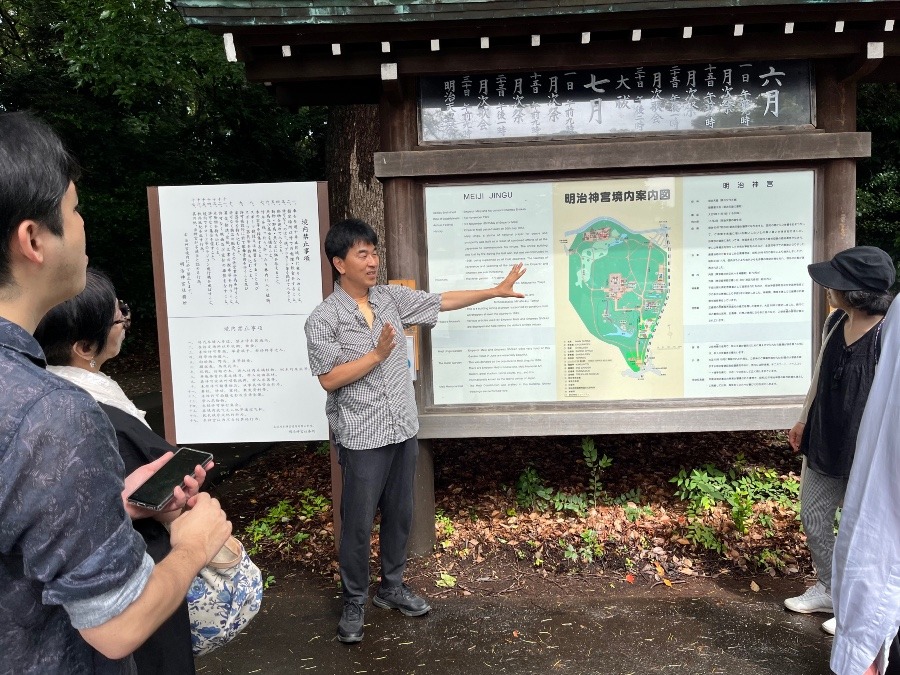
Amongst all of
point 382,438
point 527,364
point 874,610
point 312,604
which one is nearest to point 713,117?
point 527,364

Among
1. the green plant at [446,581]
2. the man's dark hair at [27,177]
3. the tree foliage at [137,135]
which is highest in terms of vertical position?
the tree foliage at [137,135]

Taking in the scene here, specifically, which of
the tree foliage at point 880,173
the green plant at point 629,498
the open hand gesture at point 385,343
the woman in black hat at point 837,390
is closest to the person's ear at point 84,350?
the open hand gesture at point 385,343

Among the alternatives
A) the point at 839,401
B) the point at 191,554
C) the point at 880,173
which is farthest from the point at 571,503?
the point at 880,173

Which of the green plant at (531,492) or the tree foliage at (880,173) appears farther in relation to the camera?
the tree foliage at (880,173)

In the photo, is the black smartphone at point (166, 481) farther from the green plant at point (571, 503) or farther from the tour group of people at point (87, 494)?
the green plant at point (571, 503)

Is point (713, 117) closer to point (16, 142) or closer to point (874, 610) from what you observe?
point (874, 610)

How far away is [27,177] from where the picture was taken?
1.14 metres

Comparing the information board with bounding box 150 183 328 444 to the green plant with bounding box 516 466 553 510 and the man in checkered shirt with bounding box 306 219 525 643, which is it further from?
the green plant with bounding box 516 466 553 510

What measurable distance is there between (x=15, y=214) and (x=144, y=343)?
622 inches

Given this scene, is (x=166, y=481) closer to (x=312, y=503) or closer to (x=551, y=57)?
(x=551, y=57)

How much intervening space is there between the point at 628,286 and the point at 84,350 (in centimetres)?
326

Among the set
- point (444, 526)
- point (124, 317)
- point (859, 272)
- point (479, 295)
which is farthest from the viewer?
point (444, 526)

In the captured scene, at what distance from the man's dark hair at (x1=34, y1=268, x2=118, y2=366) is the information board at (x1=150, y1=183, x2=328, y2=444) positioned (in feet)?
7.35

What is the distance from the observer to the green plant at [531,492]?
200 inches
